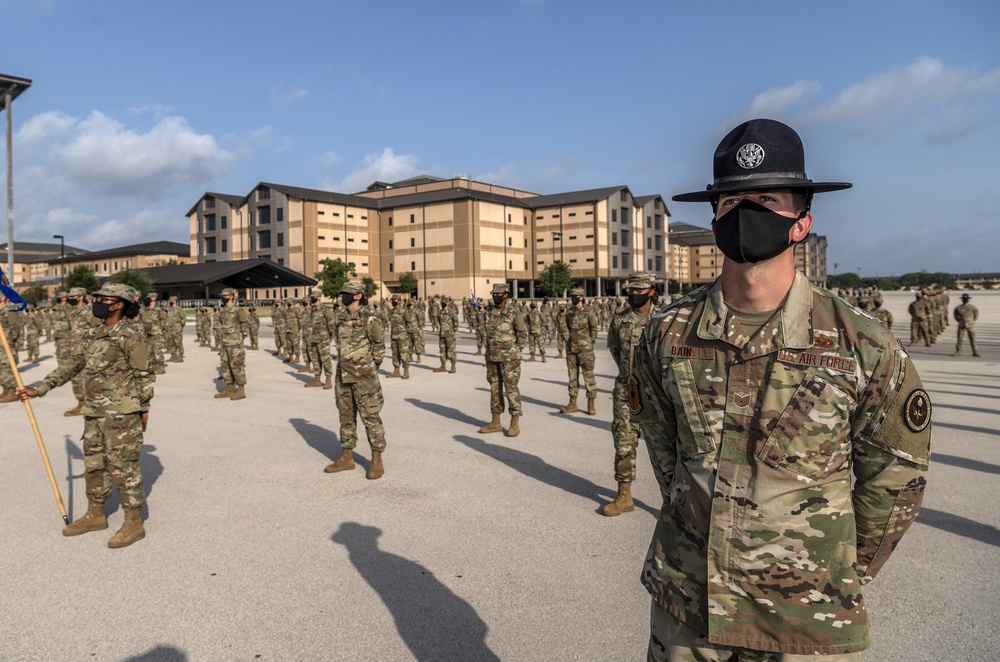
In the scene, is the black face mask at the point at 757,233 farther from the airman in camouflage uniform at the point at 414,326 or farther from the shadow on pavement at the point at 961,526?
the airman in camouflage uniform at the point at 414,326

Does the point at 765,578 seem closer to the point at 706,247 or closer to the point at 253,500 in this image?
the point at 253,500

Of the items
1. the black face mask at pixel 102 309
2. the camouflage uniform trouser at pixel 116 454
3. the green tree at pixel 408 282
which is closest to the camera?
the camouflage uniform trouser at pixel 116 454

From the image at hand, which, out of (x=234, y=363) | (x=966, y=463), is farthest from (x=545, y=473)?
(x=234, y=363)

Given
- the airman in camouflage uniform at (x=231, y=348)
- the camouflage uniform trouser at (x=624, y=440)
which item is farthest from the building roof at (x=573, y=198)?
the camouflage uniform trouser at (x=624, y=440)

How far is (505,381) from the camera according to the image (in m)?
9.39

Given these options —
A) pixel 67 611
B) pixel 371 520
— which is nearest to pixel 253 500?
pixel 371 520

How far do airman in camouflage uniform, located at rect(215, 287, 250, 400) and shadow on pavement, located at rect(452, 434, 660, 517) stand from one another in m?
6.00

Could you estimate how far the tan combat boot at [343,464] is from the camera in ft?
24.4

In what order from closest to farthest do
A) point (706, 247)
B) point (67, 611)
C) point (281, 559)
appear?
point (67, 611) < point (281, 559) < point (706, 247)

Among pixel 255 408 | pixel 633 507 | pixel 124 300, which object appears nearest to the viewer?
pixel 124 300

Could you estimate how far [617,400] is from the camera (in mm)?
6125

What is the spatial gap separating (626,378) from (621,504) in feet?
4.38

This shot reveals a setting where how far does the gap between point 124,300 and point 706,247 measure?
114295mm

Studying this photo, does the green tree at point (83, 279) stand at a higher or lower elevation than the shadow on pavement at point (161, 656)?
higher
